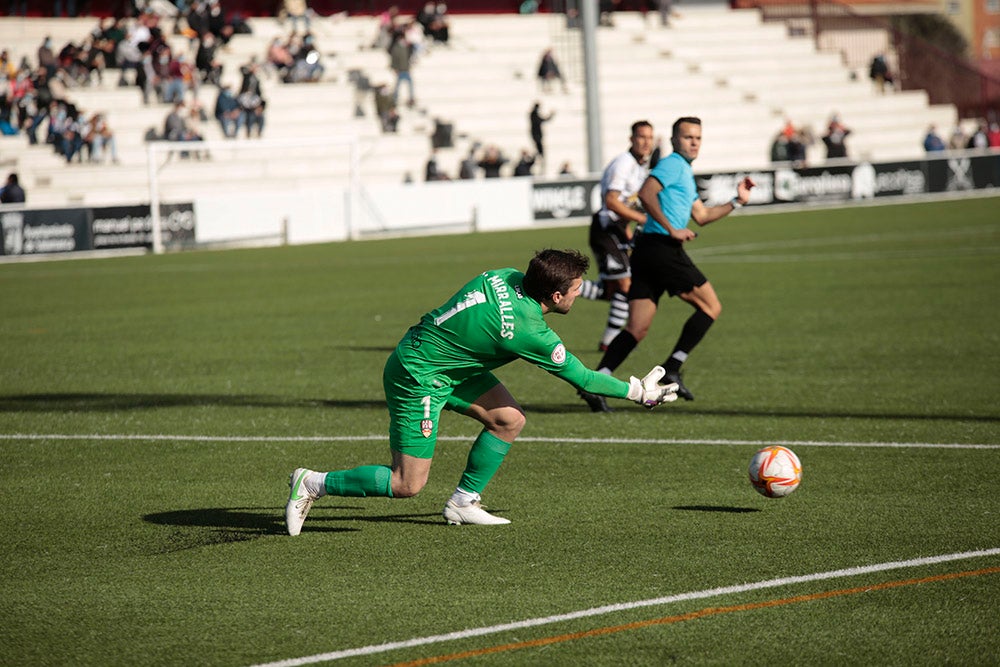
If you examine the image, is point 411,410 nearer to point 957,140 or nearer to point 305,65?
point 305,65

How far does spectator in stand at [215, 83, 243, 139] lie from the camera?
126 feet

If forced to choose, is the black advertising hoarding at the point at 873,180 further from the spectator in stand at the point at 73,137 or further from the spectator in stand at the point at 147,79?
the spectator in stand at the point at 73,137

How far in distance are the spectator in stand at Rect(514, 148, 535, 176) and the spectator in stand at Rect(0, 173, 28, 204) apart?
1344 centimetres

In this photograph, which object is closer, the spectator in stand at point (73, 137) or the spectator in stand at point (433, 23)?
the spectator in stand at point (73, 137)

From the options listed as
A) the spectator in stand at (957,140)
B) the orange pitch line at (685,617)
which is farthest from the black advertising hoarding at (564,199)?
the orange pitch line at (685,617)

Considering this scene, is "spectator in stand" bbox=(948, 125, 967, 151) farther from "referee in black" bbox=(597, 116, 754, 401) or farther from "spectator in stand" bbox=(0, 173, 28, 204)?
"referee in black" bbox=(597, 116, 754, 401)

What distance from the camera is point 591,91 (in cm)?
3822

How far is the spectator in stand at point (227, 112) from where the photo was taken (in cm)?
3838

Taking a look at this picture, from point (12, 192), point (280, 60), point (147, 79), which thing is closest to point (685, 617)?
point (12, 192)

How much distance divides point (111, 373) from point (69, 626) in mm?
8323

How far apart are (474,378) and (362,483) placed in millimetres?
811

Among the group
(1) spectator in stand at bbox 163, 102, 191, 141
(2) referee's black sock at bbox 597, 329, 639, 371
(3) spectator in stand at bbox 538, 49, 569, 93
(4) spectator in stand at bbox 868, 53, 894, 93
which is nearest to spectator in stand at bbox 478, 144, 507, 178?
(3) spectator in stand at bbox 538, 49, 569, 93

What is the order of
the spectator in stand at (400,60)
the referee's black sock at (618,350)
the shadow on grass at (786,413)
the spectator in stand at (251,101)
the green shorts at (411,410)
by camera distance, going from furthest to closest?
1. the spectator in stand at (400,60)
2. the spectator in stand at (251,101)
3. the referee's black sock at (618,350)
4. the shadow on grass at (786,413)
5. the green shorts at (411,410)

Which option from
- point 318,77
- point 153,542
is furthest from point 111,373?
point 318,77
